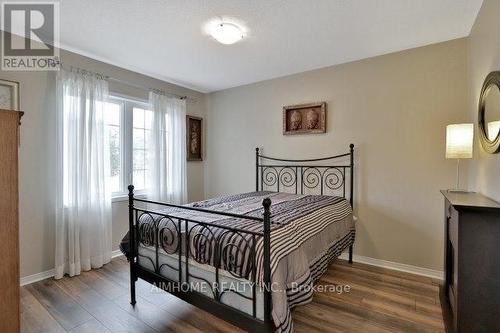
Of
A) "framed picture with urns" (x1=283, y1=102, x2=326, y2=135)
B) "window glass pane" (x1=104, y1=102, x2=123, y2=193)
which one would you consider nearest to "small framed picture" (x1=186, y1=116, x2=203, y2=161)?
"window glass pane" (x1=104, y1=102, x2=123, y2=193)

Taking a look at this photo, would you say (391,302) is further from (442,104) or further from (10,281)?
(10,281)

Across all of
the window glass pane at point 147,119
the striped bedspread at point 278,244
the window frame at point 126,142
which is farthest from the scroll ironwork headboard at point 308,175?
the window frame at point 126,142

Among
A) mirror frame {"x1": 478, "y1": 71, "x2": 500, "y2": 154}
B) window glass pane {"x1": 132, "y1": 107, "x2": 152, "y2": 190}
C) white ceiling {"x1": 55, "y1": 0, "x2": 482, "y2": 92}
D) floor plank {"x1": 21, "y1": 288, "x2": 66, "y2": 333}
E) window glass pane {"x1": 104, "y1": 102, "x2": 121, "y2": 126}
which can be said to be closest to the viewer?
mirror frame {"x1": 478, "y1": 71, "x2": 500, "y2": 154}

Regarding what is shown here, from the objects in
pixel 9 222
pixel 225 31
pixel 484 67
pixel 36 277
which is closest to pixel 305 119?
pixel 225 31

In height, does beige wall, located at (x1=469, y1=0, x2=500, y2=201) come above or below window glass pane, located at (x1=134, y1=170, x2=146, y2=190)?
above

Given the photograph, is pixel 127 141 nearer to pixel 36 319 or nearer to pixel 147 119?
pixel 147 119

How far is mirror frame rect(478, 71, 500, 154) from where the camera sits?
64.0 inches

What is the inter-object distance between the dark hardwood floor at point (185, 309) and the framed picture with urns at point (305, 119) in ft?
6.00

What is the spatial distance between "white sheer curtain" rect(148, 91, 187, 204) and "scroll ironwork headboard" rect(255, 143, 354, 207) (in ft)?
3.75

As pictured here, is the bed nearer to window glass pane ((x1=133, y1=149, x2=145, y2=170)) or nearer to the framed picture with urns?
the framed picture with urns

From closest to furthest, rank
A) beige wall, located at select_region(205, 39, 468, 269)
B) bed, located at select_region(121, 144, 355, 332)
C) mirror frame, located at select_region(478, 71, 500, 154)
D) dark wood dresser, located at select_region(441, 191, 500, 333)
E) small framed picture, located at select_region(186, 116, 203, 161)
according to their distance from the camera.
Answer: dark wood dresser, located at select_region(441, 191, 500, 333)
bed, located at select_region(121, 144, 355, 332)
mirror frame, located at select_region(478, 71, 500, 154)
beige wall, located at select_region(205, 39, 468, 269)
small framed picture, located at select_region(186, 116, 203, 161)

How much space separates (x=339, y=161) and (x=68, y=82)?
3.20m

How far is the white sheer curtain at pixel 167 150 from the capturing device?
11.7ft

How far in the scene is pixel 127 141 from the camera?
11.2 ft
